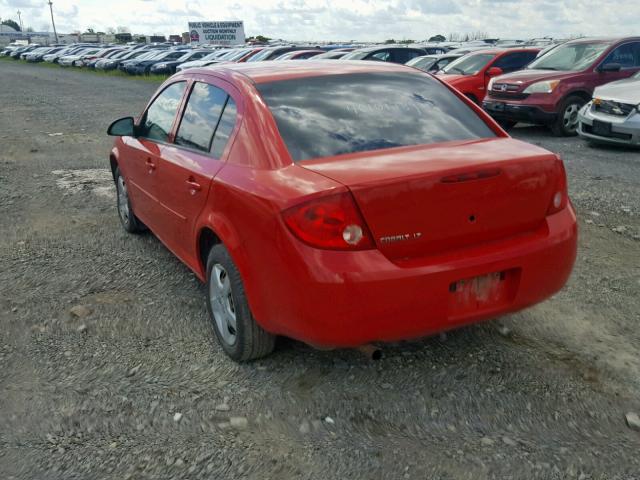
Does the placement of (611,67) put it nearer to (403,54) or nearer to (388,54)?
(388,54)

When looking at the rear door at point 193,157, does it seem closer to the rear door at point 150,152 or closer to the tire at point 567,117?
the rear door at point 150,152

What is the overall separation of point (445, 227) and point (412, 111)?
971 mm

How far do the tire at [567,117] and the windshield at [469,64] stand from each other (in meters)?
2.96

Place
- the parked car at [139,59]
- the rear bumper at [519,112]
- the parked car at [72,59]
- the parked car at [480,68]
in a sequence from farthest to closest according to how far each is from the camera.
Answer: the parked car at [72,59], the parked car at [139,59], the parked car at [480,68], the rear bumper at [519,112]

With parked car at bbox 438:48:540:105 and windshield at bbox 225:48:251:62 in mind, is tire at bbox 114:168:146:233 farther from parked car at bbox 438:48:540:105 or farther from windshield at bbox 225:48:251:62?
windshield at bbox 225:48:251:62

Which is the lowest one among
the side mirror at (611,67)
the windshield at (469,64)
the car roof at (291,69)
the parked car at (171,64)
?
the parked car at (171,64)

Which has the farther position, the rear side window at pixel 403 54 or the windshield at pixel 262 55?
the windshield at pixel 262 55

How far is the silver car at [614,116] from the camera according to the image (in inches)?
336

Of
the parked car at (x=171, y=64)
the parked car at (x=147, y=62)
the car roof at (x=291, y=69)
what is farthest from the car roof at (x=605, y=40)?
the parked car at (x=147, y=62)

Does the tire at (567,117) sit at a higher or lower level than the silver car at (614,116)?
lower

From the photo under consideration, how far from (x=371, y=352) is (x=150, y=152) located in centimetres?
218

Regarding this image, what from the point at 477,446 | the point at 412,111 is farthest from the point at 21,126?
the point at 477,446

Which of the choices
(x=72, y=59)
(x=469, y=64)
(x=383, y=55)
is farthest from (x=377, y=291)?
(x=72, y=59)

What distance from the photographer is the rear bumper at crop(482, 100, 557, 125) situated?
10492mm
